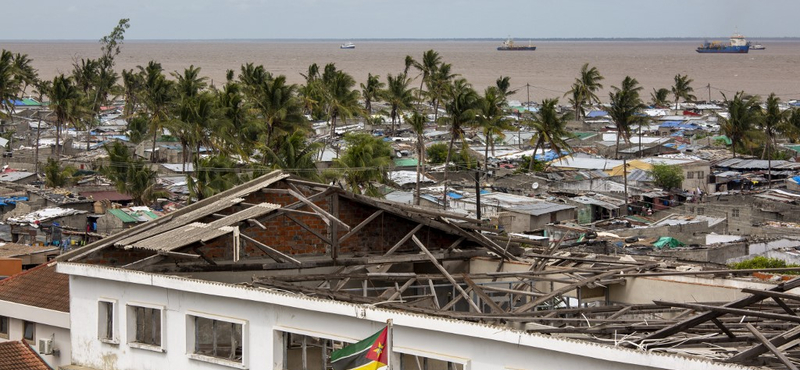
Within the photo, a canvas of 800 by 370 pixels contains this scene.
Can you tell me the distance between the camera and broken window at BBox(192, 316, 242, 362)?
10.4 metres

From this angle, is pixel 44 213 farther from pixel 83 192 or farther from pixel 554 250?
pixel 554 250

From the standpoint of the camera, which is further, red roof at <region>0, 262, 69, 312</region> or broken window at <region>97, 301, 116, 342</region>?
red roof at <region>0, 262, 69, 312</region>

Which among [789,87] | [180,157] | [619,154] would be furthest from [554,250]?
[789,87]

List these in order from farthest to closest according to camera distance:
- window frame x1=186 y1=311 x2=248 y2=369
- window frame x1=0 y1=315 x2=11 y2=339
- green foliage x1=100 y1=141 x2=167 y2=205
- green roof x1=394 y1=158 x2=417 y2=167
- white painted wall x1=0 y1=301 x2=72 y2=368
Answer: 1. green roof x1=394 y1=158 x2=417 y2=167
2. green foliage x1=100 y1=141 x2=167 y2=205
3. window frame x1=0 y1=315 x2=11 y2=339
4. white painted wall x1=0 y1=301 x2=72 y2=368
5. window frame x1=186 y1=311 x2=248 y2=369

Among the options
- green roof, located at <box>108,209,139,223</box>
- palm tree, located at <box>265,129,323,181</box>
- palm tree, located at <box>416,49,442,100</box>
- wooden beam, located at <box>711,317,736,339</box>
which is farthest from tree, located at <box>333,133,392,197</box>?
palm tree, located at <box>416,49,442,100</box>

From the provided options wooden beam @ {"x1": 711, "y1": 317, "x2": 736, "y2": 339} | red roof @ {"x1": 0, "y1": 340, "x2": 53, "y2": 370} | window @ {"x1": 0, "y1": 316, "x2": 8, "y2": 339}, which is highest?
wooden beam @ {"x1": 711, "y1": 317, "x2": 736, "y2": 339}

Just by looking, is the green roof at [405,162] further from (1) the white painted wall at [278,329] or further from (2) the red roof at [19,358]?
(1) the white painted wall at [278,329]

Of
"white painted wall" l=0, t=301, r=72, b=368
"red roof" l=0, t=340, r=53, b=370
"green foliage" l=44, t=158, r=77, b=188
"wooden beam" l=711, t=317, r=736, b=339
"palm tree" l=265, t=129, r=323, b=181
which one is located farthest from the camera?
"green foliage" l=44, t=158, r=77, b=188

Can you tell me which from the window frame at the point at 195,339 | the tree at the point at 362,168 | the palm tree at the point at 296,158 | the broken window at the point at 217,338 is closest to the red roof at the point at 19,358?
the broken window at the point at 217,338

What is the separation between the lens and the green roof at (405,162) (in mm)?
45781

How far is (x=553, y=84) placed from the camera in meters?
137

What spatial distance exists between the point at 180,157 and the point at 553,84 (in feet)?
311

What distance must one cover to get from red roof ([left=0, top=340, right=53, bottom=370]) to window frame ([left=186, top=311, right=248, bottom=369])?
8.35 feet

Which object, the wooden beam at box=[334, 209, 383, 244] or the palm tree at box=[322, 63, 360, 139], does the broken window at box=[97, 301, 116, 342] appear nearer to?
the wooden beam at box=[334, 209, 383, 244]
